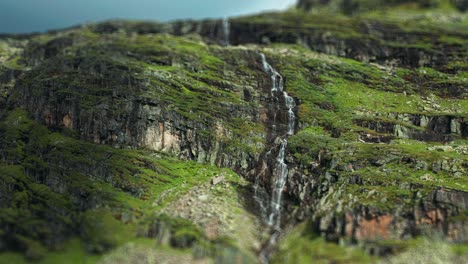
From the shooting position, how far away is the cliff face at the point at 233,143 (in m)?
65.5

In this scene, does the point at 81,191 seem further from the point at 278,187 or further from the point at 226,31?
the point at 226,31

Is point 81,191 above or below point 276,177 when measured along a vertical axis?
above

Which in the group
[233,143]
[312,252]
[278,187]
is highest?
[233,143]

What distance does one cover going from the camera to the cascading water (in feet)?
234

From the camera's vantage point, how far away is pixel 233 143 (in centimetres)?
9250

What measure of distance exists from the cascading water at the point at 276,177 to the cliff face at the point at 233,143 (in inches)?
21.0

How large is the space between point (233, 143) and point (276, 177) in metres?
12.5

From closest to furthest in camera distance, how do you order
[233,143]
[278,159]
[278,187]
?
[278,187] → [278,159] → [233,143]

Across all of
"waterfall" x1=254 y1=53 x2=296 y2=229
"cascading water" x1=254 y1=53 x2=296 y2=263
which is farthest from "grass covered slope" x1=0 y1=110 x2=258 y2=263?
"waterfall" x1=254 y1=53 x2=296 y2=229

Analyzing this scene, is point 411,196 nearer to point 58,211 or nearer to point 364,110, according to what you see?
point 364,110

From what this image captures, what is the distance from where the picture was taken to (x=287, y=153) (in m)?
89.9

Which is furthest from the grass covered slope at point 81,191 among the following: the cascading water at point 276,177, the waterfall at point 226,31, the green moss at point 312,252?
the waterfall at point 226,31

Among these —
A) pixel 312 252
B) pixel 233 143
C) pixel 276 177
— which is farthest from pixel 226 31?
pixel 312 252

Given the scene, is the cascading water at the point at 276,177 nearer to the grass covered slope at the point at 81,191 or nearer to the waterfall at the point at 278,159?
the waterfall at the point at 278,159
